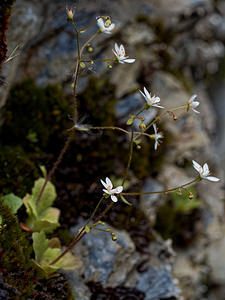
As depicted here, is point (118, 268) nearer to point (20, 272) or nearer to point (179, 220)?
point (20, 272)

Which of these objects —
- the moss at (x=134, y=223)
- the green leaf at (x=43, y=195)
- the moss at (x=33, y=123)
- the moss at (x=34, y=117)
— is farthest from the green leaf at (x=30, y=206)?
the moss at (x=134, y=223)

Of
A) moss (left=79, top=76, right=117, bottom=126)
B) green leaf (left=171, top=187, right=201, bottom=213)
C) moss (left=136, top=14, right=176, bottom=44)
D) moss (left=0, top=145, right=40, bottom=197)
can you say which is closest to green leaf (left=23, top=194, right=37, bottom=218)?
moss (left=0, top=145, right=40, bottom=197)

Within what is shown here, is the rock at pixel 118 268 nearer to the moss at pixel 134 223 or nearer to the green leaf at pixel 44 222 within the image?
the moss at pixel 134 223

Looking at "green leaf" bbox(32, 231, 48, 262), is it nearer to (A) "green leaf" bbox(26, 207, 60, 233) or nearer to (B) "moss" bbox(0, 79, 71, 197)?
(A) "green leaf" bbox(26, 207, 60, 233)

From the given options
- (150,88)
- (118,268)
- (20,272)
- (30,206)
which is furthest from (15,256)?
(150,88)

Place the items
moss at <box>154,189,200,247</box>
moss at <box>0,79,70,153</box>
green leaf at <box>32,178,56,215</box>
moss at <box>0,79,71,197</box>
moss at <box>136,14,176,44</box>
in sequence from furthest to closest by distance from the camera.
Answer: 1. moss at <box>136,14,176,44</box>
2. moss at <box>154,189,200,247</box>
3. moss at <box>0,79,70,153</box>
4. moss at <box>0,79,71,197</box>
5. green leaf at <box>32,178,56,215</box>

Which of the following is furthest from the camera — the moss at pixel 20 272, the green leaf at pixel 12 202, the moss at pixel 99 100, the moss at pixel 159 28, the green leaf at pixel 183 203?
the moss at pixel 159 28

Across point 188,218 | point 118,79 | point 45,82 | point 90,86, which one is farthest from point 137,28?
point 188,218
